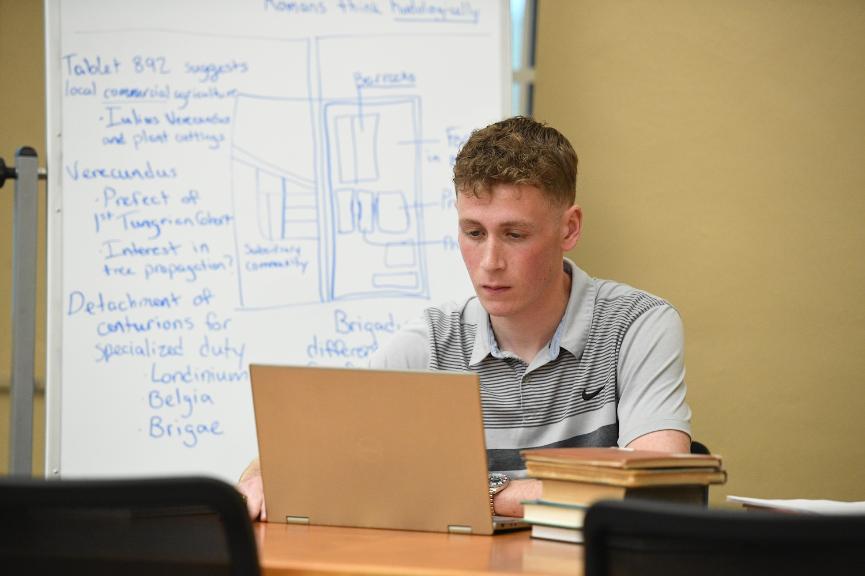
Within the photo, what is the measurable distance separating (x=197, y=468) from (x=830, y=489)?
1.79 metres

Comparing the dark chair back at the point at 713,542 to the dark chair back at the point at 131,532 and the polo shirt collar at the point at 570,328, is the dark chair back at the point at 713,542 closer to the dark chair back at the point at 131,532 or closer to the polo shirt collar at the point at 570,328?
the dark chair back at the point at 131,532

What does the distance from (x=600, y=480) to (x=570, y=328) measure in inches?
27.8

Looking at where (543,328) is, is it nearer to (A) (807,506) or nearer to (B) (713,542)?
(A) (807,506)

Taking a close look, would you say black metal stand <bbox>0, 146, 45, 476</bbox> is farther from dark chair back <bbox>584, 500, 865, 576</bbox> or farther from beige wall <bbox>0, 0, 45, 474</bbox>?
dark chair back <bbox>584, 500, 865, 576</bbox>

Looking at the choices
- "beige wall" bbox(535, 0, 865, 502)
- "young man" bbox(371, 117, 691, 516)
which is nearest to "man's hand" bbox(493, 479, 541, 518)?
"young man" bbox(371, 117, 691, 516)

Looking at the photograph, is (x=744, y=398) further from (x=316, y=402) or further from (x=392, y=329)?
(x=316, y=402)

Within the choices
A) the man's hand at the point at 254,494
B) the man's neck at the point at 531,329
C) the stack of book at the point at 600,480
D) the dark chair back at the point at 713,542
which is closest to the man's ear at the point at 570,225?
the man's neck at the point at 531,329

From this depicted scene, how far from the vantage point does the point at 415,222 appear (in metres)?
2.67

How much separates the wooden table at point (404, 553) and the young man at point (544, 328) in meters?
0.50

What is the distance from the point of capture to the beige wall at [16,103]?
119 inches

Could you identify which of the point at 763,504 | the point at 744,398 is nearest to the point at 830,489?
the point at 744,398

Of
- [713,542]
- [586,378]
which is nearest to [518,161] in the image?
[586,378]

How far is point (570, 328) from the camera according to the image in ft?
6.73

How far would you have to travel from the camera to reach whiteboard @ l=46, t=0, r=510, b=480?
2.62m
